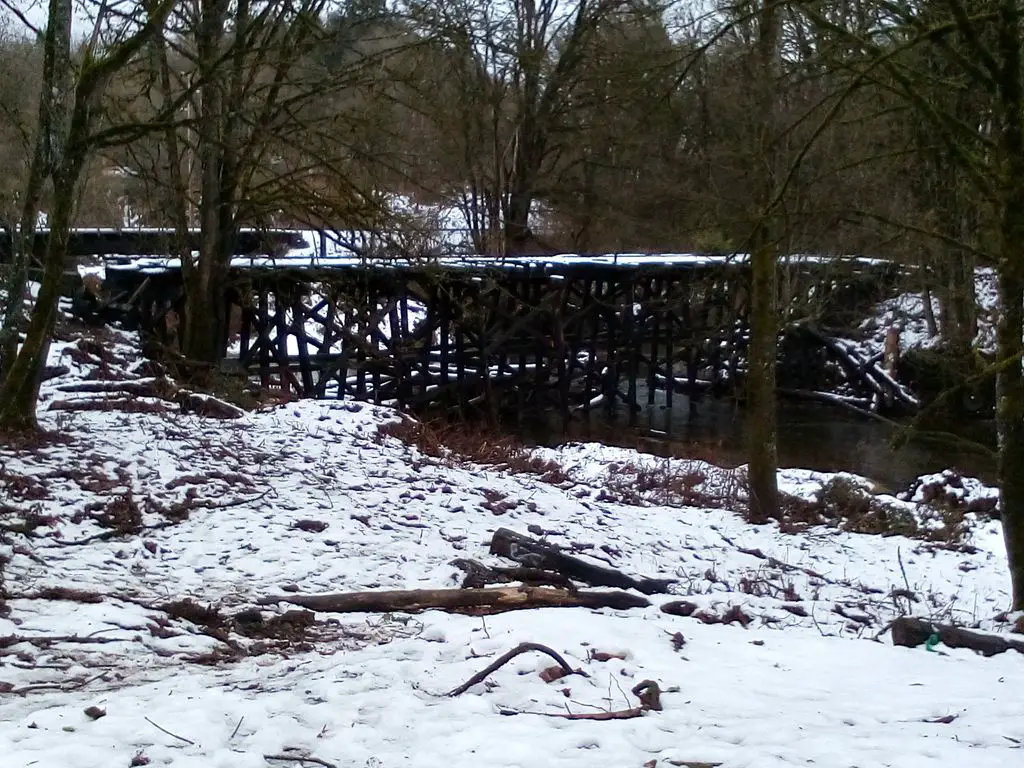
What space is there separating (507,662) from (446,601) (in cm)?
121

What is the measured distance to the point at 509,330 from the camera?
49.8 ft

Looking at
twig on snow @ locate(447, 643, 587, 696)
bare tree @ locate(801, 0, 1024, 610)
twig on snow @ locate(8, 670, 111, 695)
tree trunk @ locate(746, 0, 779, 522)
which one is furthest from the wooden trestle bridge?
twig on snow @ locate(8, 670, 111, 695)

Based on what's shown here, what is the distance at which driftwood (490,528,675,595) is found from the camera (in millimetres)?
5352

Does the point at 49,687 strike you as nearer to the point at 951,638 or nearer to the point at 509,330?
the point at 951,638

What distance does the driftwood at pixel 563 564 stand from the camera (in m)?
5.35

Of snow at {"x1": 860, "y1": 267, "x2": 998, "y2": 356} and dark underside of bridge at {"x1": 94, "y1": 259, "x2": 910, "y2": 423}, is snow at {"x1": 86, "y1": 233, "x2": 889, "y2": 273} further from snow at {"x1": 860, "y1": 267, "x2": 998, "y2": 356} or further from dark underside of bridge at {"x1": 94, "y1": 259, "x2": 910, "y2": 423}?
snow at {"x1": 860, "y1": 267, "x2": 998, "y2": 356}

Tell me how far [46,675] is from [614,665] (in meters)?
2.01

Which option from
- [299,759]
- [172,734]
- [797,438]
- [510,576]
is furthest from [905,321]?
[172,734]

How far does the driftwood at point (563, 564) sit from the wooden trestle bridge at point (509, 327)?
455 centimetres

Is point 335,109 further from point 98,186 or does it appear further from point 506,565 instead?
point 506,565

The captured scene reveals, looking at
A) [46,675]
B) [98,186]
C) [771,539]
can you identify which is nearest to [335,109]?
[98,186]

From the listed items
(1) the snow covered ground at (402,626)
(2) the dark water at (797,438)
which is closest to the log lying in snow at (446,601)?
(1) the snow covered ground at (402,626)

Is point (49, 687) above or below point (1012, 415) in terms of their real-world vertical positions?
below

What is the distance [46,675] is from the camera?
11.5 feet
